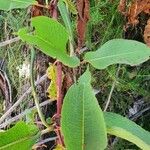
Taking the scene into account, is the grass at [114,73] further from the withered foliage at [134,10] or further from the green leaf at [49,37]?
the green leaf at [49,37]

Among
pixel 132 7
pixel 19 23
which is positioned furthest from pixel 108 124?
pixel 19 23

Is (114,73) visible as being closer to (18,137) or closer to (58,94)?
(58,94)

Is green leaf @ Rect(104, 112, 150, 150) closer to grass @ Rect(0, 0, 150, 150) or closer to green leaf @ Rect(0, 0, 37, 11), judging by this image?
green leaf @ Rect(0, 0, 37, 11)

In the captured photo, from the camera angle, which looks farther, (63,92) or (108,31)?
(108,31)

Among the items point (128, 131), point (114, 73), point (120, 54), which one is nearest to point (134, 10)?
point (114, 73)

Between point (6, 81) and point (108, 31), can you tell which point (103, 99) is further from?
point (6, 81)

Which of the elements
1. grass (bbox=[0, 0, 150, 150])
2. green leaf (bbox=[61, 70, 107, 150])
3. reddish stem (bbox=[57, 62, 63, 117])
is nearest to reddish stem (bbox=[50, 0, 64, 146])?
reddish stem (bbox=[57, 62, 63, 117])
